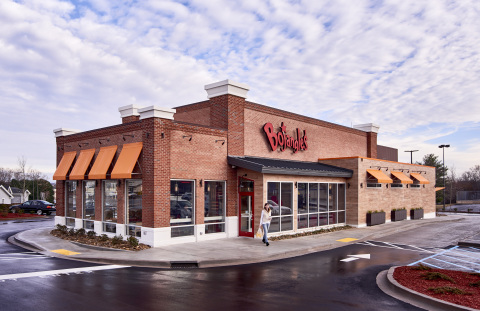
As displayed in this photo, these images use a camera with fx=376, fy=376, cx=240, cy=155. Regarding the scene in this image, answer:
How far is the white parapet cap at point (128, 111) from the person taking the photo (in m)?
26.6

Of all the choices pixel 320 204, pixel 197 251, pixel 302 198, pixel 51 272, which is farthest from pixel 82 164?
pixel 320 204

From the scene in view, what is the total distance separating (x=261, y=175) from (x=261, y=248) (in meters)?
4.09

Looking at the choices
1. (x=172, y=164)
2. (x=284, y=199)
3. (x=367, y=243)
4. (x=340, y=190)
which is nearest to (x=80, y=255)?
(x=172, y=164)

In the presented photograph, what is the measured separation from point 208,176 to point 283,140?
22.0 feet

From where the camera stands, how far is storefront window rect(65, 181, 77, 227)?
73.4 ft

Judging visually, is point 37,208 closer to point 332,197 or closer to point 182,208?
point 182,208

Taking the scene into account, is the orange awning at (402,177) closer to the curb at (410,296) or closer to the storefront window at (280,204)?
the storefront window at (280,204)

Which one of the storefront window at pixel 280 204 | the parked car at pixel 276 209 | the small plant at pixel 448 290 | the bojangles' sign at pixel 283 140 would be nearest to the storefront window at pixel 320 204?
the storefront window at pixel 280 204

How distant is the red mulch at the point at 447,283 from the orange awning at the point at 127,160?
38.2 feet

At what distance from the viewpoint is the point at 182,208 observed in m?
17.7

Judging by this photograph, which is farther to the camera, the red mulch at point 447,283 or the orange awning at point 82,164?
the orange awning at point 82,164

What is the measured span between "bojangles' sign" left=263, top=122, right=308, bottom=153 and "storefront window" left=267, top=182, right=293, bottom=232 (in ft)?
10.3

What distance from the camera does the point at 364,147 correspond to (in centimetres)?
3362

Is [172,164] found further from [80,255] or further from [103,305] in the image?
[103,305]
